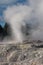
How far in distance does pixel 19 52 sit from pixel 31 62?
7.96 metres

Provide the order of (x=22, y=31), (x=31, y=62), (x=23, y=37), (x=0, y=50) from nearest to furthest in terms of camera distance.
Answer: (x=31, y=62), (x=0, y=50), (x=23, y=37), (x=22, y=31)

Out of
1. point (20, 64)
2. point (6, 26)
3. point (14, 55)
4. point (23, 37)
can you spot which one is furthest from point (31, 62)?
point (6, 26)

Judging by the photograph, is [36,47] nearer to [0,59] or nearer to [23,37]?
[0,59]

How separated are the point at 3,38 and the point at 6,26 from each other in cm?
411

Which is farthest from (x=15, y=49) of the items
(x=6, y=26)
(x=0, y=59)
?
(x=6, y=26)

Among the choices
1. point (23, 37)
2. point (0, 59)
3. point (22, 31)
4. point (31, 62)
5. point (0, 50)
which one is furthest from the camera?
point (22, 31)

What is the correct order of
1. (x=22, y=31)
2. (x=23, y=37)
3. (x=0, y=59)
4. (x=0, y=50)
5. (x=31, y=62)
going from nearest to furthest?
(x=31, y=62), (x=0, y=59), (x=0, y=50), (x=23, y=37), (x=22, y=31)

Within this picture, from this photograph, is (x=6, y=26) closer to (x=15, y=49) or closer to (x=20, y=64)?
(x=15, y=49)

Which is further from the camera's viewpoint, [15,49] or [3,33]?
[3,33]

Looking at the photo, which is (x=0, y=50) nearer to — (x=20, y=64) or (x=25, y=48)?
(x=25, y=48)

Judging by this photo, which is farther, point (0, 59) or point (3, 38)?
point (3, 38)

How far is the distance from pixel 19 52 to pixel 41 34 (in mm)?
23545

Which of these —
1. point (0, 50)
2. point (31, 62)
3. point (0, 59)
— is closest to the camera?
point (31, 62)

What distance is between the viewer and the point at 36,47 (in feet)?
128
